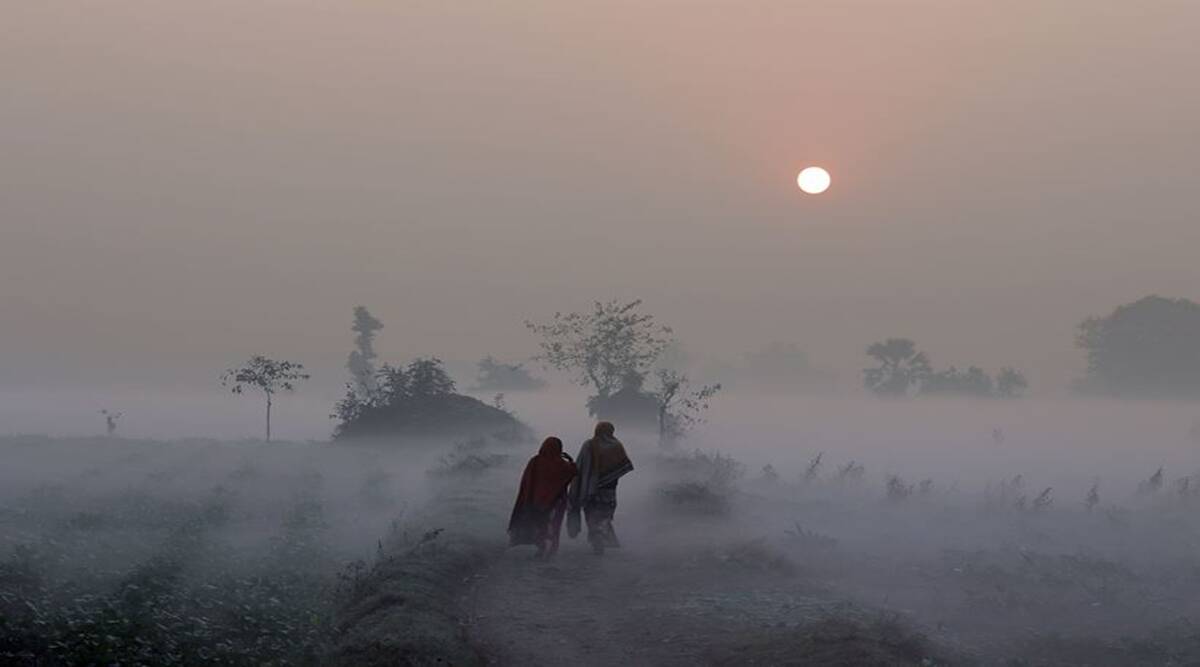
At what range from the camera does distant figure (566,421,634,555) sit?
18297 mm

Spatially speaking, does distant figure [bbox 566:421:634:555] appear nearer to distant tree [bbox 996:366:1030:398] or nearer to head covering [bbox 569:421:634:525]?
head covering [bbox 569:421:634:525]

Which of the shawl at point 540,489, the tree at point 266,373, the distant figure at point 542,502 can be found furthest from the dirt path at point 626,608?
the tree at point 266,373

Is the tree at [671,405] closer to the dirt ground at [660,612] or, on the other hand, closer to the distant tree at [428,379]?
the distant tree at [428,379]

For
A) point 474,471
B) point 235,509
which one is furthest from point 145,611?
point 474,471

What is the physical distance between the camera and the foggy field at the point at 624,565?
1289cm

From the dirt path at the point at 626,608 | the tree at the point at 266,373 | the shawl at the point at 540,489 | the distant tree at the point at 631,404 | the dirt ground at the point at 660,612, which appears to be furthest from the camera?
the distant tree at the point at 631,404

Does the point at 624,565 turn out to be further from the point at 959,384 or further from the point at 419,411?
the point at 959,384

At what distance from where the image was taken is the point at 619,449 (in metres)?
18.7

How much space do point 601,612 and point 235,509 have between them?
52.8 feet

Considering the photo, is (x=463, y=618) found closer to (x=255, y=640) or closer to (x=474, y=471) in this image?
(x=255, y=640)

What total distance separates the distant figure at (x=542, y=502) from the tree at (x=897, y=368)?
107274mm

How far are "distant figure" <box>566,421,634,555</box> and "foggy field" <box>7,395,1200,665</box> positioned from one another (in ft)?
2.75

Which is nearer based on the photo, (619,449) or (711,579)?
(711,579)

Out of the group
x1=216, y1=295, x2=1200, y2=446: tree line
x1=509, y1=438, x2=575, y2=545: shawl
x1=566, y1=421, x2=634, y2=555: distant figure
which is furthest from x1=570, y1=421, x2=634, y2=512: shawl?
x1=216, y1=295, x2=1200, y2=446: tree line
